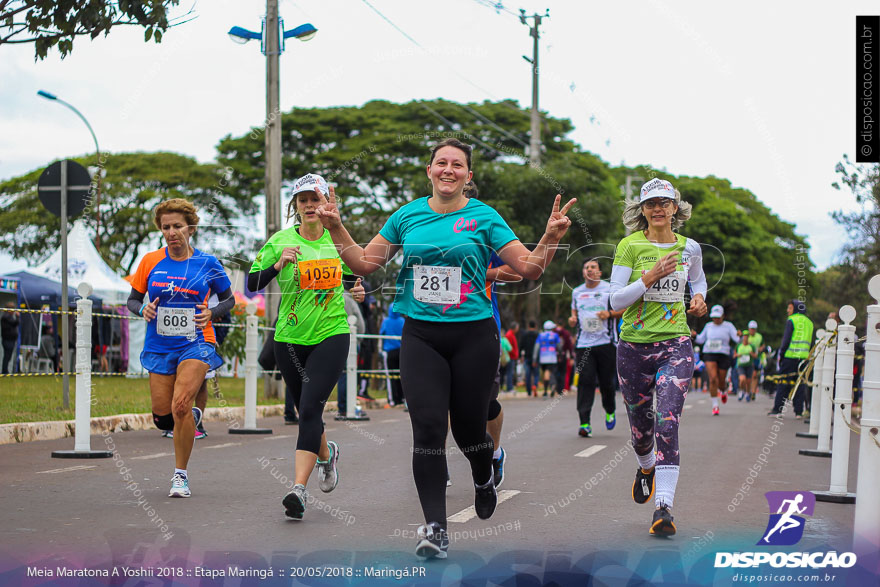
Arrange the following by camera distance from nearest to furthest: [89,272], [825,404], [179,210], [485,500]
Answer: [485,500] < [179,210] < [825,404] < [89,272]

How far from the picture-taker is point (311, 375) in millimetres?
6441

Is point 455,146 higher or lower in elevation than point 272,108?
lower

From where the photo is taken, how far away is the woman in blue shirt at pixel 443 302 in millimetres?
5008

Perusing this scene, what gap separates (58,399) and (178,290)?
817 cm

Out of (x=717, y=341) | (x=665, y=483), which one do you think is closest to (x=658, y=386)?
(x=665, y=483)

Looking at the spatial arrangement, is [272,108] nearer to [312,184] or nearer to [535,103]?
[312,184]

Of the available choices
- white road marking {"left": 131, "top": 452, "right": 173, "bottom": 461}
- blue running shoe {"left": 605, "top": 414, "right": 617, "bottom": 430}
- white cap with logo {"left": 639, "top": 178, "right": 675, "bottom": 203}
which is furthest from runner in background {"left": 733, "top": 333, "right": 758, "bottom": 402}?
white cap with logo {"left": 639, "top": 178, "right": 675, "bottom": 203}

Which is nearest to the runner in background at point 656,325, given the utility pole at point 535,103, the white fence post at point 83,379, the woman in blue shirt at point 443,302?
the woman in blue shirt at point 443,302

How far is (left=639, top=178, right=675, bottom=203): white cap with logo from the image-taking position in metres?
6.33

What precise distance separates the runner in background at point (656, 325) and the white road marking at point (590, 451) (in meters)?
3.84

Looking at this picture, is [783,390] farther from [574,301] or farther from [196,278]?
[196,278]

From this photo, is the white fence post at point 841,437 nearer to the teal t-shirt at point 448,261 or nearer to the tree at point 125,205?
the teal t-shirt at point 448,261

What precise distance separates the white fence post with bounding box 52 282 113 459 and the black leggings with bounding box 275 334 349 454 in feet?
11.4

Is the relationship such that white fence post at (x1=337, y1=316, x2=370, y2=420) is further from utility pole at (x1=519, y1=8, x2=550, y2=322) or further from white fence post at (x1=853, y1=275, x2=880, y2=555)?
utility pole at (x1=519, y1=8, x2=550, y2=322)
